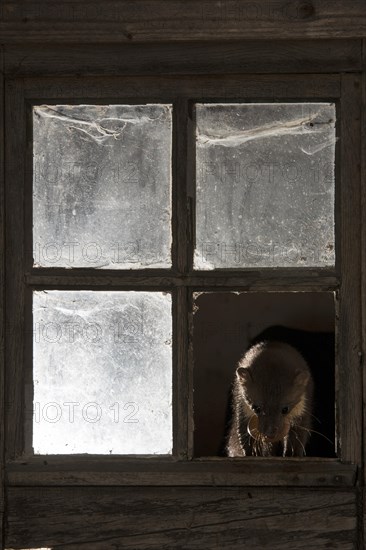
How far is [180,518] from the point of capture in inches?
109

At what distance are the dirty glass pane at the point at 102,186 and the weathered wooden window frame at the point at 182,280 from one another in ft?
0.12

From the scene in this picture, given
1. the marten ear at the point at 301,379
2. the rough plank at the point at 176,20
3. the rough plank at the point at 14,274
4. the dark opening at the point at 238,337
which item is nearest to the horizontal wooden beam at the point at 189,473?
the rough plank at the point at 14,274

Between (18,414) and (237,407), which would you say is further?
(237,407)

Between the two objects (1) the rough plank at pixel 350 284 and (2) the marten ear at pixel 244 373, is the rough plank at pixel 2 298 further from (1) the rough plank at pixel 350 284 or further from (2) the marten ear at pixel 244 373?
(2) the marten ear at pixel 244 373

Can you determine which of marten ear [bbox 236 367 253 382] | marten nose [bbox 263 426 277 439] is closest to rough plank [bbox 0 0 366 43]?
marten nose [bbox 263 426 277 439]

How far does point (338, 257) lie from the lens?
2.79 metres

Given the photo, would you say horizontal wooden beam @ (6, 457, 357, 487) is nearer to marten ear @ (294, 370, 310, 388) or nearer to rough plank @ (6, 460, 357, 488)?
rough plank @ (6, 460, 357, 488)

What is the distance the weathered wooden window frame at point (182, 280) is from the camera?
2764 mm

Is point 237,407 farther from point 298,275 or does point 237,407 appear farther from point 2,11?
point 2,11

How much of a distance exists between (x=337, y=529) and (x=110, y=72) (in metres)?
1.50

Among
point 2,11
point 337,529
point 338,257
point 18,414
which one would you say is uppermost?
point 2,11

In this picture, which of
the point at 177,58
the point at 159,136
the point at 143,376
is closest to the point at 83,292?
the point at 143,376

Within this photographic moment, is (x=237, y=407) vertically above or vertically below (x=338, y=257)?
below

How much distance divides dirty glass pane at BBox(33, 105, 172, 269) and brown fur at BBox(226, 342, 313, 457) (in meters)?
1.29
